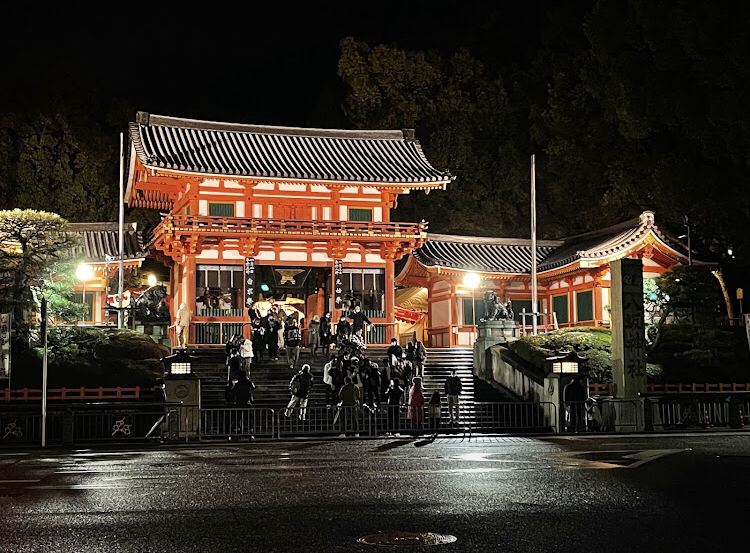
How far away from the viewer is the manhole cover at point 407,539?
793 cm

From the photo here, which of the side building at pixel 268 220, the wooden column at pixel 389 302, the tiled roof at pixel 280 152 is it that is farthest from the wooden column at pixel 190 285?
the wooden column at pixel 389 302

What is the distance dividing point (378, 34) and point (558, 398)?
158ft

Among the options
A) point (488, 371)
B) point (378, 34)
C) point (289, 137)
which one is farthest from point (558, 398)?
point (378, 34)

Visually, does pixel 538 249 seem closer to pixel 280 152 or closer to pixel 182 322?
pixel 280 152

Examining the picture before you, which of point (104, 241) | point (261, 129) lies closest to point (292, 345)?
point (104, 241)

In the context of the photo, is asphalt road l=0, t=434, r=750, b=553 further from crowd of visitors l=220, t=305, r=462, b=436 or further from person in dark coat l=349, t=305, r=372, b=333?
person in dark coat l=349, t=305, r=372, b=333

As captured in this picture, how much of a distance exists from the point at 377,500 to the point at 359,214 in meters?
29.3

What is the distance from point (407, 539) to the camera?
8102mm

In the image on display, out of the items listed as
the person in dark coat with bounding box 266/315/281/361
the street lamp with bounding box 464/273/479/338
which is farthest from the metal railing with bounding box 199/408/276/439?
the street lamp with bounding box 464/273/479/338

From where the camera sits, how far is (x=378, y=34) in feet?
218

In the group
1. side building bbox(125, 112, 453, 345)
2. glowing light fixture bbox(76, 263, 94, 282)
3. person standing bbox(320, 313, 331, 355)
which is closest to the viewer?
person standing bbox(320, 313, 331, 355)

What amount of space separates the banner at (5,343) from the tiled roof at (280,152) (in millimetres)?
16378

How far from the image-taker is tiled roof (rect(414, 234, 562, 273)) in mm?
39750

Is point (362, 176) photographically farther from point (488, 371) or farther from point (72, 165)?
point (72, 165)
